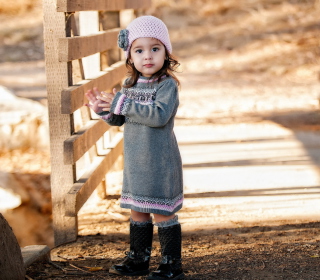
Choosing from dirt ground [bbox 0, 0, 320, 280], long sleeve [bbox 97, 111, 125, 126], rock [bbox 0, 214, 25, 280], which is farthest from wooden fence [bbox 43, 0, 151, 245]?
rock [bbox 0, 214, 25, 280]

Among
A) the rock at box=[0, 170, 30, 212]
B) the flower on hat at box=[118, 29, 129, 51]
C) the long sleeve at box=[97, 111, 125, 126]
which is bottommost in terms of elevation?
the rock at box=[0, 170, 30, 212]

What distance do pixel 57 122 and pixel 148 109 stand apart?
41.9 inches

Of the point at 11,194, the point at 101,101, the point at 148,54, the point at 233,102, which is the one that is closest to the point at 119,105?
the point at 101,101

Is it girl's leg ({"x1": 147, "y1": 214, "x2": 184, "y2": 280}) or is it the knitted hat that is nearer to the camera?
the knitted hat

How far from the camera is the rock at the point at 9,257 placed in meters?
2.95

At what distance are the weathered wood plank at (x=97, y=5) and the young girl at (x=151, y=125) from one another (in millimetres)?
648

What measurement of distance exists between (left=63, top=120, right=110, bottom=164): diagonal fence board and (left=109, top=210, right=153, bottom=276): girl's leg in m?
0.69

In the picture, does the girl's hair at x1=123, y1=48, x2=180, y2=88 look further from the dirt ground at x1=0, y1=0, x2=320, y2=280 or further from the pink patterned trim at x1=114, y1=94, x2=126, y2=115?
the dirt ground at x1=0, y1=0, x2=320, y2=280

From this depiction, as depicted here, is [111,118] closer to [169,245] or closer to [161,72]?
[161,72]

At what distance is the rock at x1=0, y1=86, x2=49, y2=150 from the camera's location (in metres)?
7.03

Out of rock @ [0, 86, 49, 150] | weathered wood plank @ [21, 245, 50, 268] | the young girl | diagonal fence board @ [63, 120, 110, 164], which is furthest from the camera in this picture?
rock @ [0, 86, 49, 150]

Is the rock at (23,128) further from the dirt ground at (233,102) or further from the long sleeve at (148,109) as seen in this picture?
the long sleeve at (148,109)

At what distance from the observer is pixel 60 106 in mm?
3842

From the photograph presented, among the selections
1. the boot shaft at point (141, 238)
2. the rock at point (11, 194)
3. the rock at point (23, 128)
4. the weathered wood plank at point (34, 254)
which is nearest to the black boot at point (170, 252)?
the boot shaft at point (141, 238)
